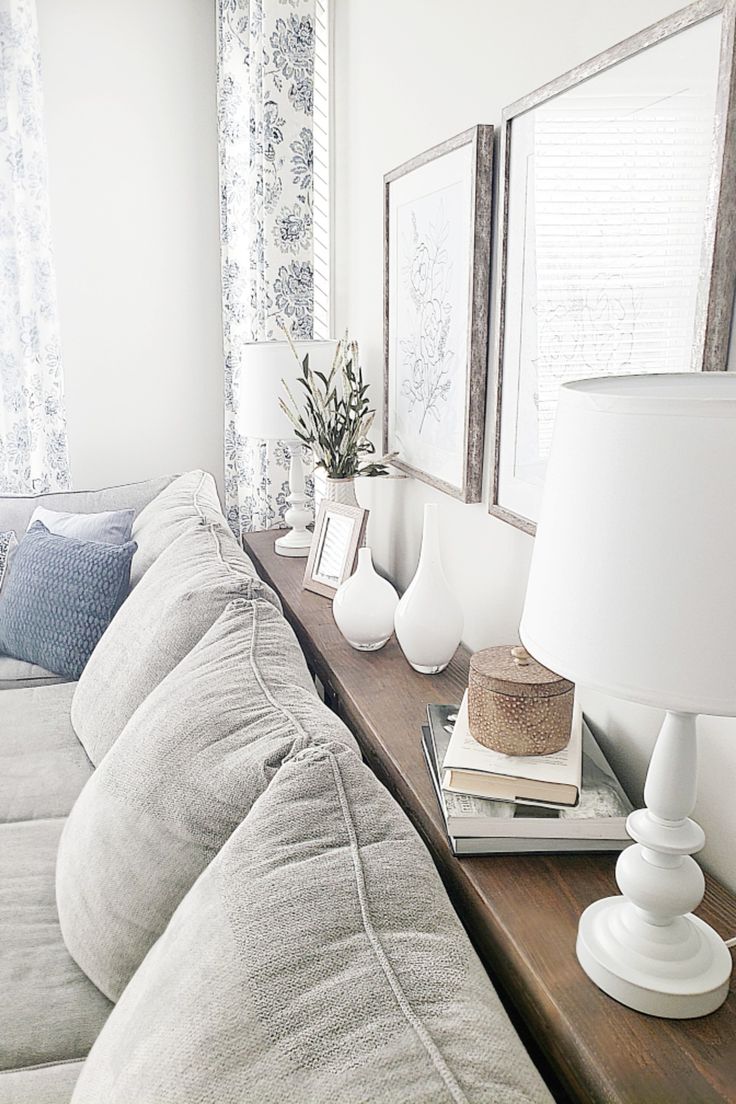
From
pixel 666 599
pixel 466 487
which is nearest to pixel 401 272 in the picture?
pixel 466 487

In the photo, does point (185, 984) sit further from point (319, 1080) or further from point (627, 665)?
point (627, 665)

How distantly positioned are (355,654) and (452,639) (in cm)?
25

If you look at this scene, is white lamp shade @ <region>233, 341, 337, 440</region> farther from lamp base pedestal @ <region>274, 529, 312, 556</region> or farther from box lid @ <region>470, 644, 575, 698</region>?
box lid @ <region>470, 644, 575, 698</region>

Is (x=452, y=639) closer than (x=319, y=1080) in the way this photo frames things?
No

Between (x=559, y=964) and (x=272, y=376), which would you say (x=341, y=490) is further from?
(x=559, y=964)

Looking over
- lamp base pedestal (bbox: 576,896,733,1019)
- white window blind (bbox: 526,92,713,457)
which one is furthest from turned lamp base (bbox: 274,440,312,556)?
lamp base pedestal (bbox: 576,896,733,1019)

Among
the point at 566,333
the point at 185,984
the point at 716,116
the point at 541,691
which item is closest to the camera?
the point at 185,984

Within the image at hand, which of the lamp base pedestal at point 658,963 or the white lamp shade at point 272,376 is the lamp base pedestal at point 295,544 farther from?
the lamp base pedestal at point 658,963

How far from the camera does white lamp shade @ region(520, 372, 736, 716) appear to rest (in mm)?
672

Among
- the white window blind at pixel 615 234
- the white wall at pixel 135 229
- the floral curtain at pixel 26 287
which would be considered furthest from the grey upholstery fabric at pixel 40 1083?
the white wall at pixel 135 229

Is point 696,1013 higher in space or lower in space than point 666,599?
lower

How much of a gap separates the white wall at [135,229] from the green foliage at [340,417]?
1.32 metres

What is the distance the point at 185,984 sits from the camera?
800mm

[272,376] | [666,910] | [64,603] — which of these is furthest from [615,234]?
[64,603]
